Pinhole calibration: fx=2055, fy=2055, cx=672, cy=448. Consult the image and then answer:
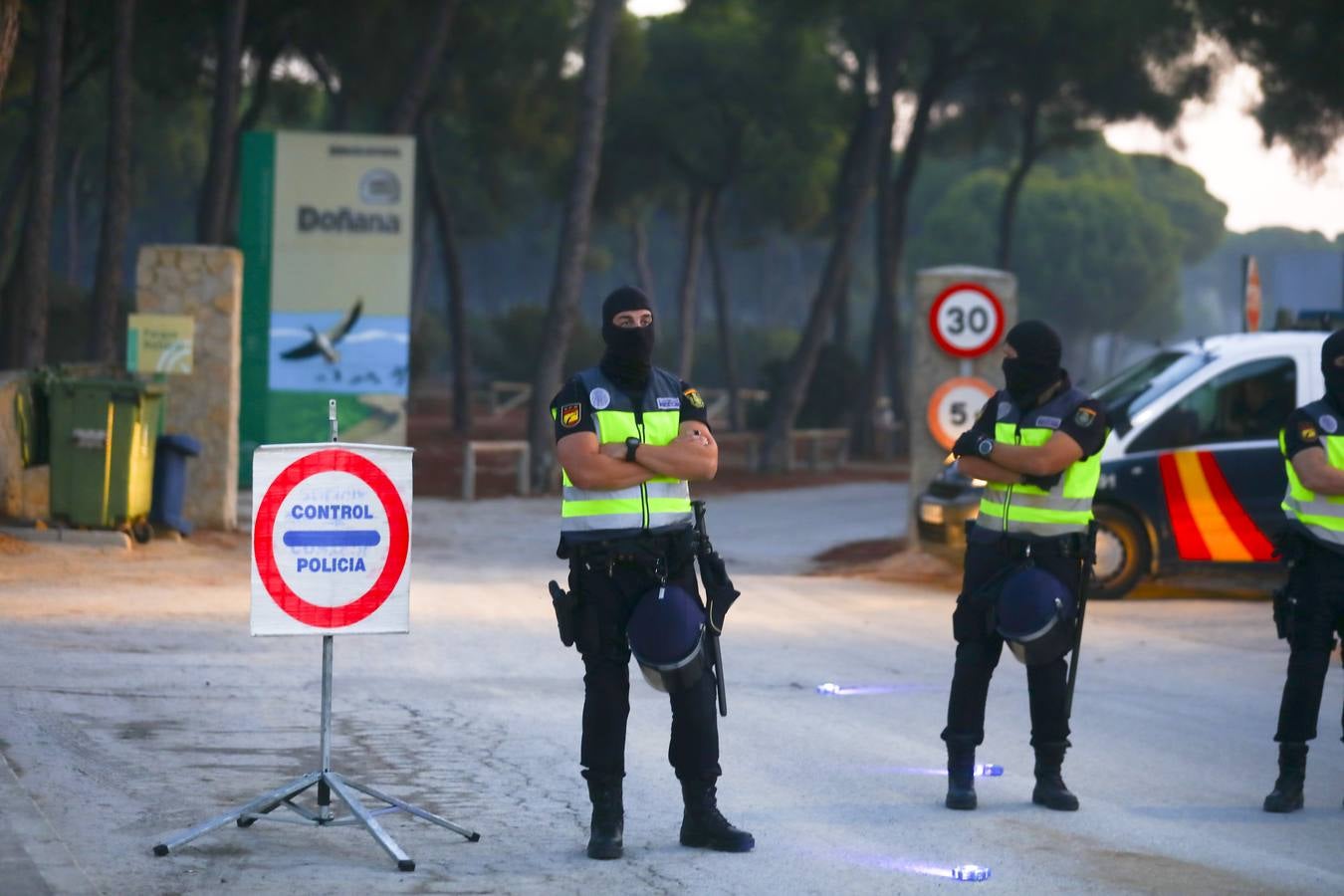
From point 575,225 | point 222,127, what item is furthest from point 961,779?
point 222,127

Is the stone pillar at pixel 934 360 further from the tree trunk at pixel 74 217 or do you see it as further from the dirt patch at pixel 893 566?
the tree trunk at pixel 74 217

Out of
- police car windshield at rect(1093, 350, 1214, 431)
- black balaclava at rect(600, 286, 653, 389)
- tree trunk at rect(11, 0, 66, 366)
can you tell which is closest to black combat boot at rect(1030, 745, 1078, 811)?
black balaclava at rect(600, 286, 653, 389)

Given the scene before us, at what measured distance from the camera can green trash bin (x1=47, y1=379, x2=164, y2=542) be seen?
616 inches

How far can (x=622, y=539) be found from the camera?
21.3 ft

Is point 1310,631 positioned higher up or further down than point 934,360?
further down

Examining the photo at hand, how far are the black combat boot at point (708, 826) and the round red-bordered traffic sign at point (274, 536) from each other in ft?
3.87

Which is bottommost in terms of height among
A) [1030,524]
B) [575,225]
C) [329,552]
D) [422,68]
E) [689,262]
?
[329,552]

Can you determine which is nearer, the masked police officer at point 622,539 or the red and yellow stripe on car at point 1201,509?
the masked police officer at point 622,539

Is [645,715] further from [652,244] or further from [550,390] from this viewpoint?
[652,244]

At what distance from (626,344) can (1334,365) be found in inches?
115

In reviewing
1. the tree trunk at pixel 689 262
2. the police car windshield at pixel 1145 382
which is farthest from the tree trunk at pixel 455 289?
the police car windshield at pixel 1145 382

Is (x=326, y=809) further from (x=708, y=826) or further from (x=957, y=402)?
(x=957, y=402)

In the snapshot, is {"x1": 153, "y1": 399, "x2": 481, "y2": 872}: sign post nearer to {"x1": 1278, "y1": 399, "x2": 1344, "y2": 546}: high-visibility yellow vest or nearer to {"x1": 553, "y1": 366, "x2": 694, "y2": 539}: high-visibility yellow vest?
{"x1": 553, "y1": 366, "x2": 694, "y2": 539}: high-visibility yellow vest

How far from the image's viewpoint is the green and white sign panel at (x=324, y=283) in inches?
966
